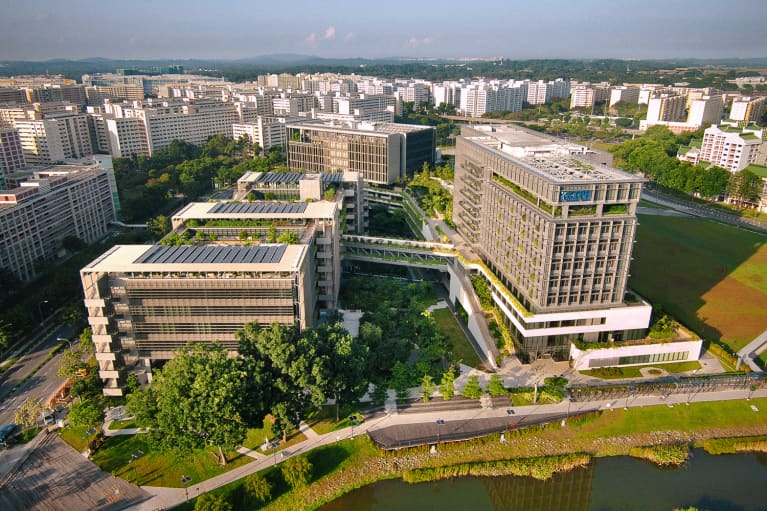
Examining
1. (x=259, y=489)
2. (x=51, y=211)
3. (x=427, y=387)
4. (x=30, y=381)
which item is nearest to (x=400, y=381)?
(x=427, y=387)

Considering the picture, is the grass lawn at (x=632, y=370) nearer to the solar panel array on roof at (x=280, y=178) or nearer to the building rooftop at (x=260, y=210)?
the building rooftop at (x=260, y=210)

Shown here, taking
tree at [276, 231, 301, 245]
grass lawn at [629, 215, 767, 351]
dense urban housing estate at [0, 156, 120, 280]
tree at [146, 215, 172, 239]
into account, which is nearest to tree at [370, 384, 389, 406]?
tree at [276, 231, 301, 245]

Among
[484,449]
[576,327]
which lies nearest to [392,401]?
[484,449]

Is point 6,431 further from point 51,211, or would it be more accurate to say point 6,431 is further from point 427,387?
point 51,211

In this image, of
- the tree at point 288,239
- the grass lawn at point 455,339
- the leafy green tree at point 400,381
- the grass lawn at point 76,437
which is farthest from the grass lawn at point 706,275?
the grass lawn at point 76,437

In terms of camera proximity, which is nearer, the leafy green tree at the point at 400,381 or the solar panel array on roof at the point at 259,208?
the leafy green tree at the point at 400,381

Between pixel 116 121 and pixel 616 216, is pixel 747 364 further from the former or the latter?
pixel 116 121
